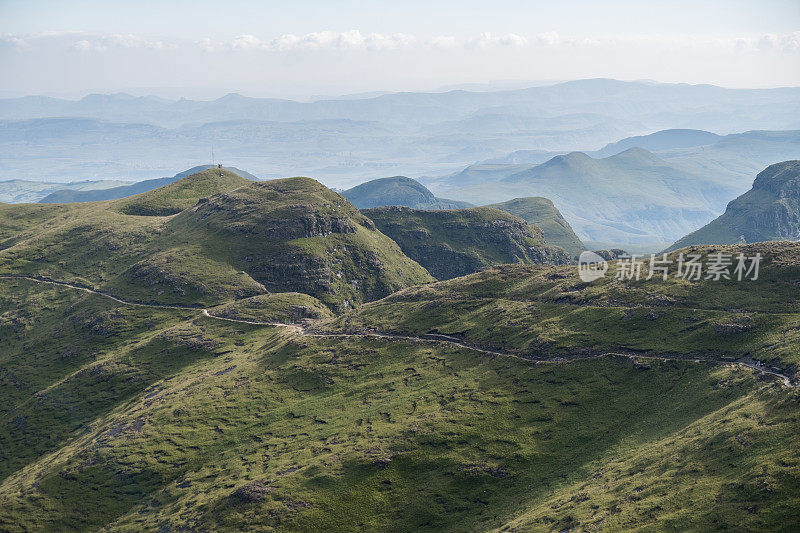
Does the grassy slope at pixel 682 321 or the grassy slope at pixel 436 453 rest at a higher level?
the grassy slope at pixel 682 321

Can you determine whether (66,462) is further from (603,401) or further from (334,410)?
(603,401)

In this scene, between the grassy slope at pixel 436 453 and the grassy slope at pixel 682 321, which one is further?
the grassy slope at pixel 682 321

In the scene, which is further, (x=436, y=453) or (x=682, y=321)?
(x=682, y=321)

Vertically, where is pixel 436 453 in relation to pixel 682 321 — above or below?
below

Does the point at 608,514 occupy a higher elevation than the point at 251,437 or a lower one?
higher

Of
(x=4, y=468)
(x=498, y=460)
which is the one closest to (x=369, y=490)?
(x=498, y=460)

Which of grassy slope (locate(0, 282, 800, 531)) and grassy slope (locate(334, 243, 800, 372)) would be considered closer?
grassy slope (locate(0, 282, 800, 531))

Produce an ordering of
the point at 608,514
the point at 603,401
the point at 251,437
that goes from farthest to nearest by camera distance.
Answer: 1. the point at 251,437
2. the point at 603,401
3. the point at 608,514

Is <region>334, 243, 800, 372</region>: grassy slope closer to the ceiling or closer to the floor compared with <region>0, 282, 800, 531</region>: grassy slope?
closer to the ceiling
